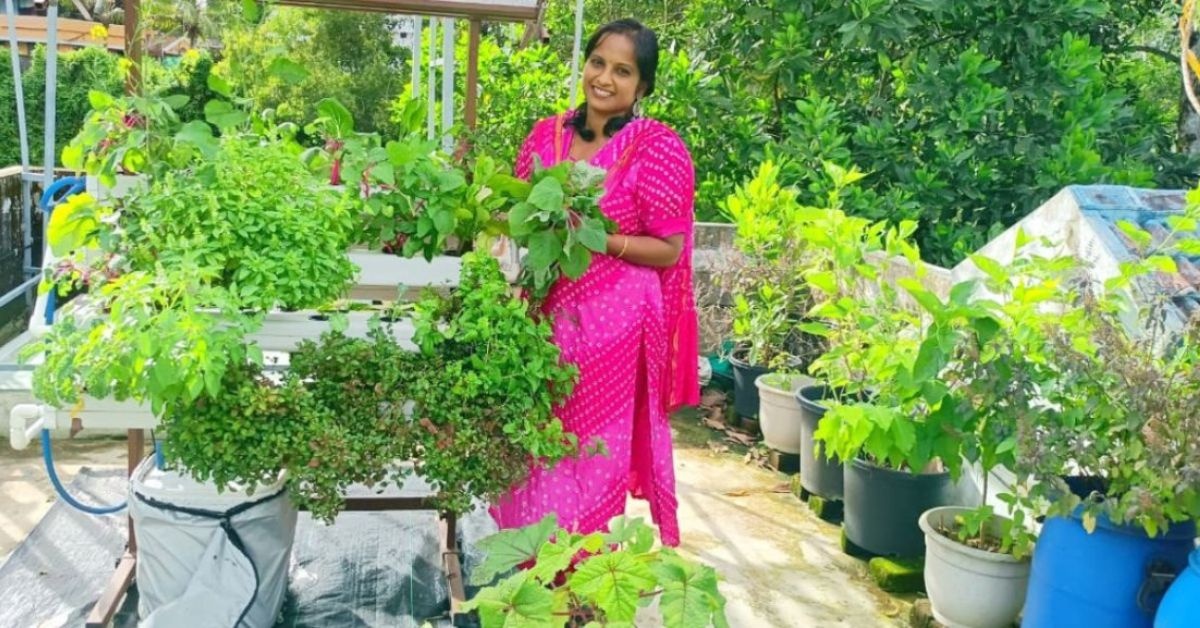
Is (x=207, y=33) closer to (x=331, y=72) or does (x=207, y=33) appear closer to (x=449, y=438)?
(x=449, y=438)

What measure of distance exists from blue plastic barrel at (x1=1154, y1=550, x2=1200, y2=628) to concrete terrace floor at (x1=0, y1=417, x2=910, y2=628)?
3.19ft

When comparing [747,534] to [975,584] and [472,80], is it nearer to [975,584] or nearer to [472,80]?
[975,584]

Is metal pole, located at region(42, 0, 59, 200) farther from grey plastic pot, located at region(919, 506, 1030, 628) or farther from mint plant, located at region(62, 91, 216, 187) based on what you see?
grey plastic pot, located at region(919, 506, 1030, 628)

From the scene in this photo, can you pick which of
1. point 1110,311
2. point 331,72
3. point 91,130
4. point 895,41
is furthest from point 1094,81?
point 331,72

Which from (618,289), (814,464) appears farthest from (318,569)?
(814,464)

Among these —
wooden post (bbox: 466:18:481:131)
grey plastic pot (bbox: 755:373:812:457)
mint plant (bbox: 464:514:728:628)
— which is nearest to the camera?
mint plant (bbox: 464:514:728:628)

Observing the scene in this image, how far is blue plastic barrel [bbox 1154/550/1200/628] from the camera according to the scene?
6.79ft

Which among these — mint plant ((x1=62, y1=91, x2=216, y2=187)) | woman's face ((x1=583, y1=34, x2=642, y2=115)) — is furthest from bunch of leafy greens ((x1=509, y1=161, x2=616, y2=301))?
mint plant ((x1=62, y1=91, x2=216, y2=187))

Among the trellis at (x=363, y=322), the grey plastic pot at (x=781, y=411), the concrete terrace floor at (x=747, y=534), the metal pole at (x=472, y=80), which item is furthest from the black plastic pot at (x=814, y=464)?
the metal pole at (x=472, y=80)

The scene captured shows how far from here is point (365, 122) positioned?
11148 mm

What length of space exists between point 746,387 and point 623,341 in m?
2.41

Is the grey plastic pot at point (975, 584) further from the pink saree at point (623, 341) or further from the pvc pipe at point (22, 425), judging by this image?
the pvc pipe at point (22, 425)

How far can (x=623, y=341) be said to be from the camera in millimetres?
2479

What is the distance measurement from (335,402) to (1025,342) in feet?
5.12
